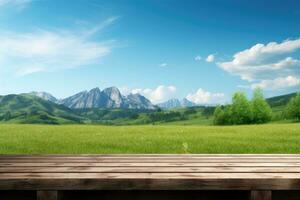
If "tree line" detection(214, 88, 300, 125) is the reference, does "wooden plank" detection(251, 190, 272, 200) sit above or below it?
below

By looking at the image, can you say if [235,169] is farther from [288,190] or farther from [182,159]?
[182,159]

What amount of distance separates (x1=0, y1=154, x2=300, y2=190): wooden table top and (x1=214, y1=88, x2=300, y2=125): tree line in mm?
120989

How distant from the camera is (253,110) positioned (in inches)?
5118

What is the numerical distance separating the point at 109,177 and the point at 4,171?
1.57 metres

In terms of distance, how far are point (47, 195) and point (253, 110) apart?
12867 centimetres

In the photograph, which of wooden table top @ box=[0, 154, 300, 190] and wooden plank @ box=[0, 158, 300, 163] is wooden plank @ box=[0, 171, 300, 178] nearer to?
wooden table top @ box=[0, 154, 300, 190]

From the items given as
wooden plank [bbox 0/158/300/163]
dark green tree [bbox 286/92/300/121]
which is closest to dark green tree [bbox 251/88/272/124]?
dark green tree [bbox 286/92/300/121]

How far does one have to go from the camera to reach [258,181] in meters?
5.52

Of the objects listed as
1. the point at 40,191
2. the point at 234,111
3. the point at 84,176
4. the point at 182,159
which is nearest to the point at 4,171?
the point at 40,191

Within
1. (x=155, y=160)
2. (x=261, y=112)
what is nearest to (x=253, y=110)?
(x=261, y=112)

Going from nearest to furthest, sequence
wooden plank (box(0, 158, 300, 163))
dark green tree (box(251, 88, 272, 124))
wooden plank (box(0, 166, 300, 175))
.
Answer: wooden plank (box(0, 166, 300, 175))
wooden plank (box(0, 158, 300, 163))
dark green tree (box(251, 88, 272, 124))

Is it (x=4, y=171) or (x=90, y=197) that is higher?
(x=4, y=171)

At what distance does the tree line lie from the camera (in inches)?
5098

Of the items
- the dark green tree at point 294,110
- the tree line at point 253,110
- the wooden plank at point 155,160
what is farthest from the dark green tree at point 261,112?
the wooden plank at point 155,160
